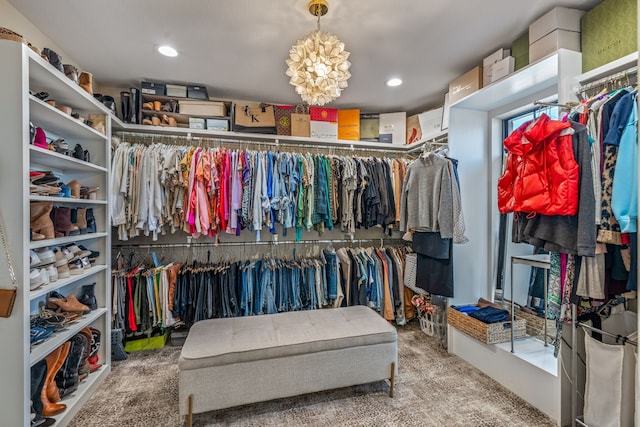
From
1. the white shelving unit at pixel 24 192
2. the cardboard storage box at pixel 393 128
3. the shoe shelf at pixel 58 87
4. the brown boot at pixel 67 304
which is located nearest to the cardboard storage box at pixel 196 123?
the shoe shelf at pixel 58 87

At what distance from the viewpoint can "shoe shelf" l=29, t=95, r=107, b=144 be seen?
1657mm

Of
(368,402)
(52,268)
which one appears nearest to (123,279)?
(52,268)

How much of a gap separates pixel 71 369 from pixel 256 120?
102 inches

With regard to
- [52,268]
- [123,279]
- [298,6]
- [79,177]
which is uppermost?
[298,6]

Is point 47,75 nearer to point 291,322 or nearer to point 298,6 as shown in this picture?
point 298,6

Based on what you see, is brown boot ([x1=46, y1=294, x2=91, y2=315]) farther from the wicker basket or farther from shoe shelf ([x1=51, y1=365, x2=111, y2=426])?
the wicker basket

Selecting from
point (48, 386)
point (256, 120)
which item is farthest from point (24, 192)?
point (256, 120)

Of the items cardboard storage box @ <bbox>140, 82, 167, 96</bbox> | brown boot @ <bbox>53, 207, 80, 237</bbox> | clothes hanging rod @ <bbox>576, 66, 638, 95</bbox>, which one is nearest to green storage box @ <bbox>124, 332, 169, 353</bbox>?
brown boot @ <bbox>53, 207, 80, 237</bbox>

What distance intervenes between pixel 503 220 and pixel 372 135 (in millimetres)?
1757

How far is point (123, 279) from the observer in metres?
2.70

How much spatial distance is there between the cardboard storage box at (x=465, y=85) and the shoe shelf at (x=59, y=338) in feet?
11.7

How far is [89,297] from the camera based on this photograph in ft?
7.27

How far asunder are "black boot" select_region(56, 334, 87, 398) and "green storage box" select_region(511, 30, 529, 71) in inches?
150

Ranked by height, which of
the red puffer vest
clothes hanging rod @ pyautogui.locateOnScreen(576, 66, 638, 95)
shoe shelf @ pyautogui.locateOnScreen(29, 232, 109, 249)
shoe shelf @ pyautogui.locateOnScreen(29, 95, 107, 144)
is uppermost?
clothes hanging rod @ pyautogui.locateOnScreen(576, 66, 638, 95)
